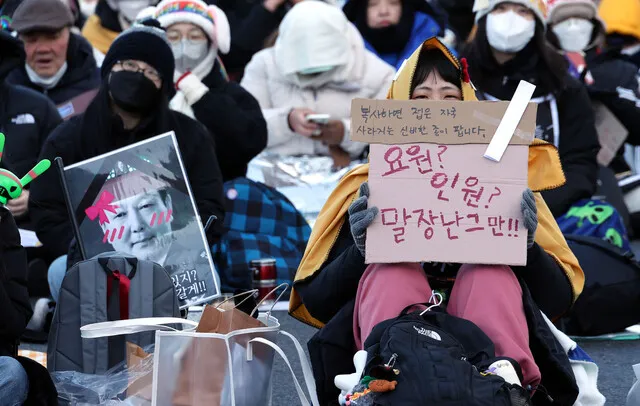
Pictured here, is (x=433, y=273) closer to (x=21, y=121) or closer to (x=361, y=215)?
(x=361, y=215)

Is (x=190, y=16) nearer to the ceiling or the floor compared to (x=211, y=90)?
nearer to the ceiling

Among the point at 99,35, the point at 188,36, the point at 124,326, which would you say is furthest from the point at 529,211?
the point at 99,35

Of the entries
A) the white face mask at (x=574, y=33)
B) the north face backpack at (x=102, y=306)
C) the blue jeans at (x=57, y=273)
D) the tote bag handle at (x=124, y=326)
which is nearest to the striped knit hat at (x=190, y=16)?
the blue jeans at (x=57, y=273)

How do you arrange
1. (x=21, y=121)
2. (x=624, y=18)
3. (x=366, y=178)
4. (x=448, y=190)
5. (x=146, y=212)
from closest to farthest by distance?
1. (x=448, y=190)
2. (x=366, y=178)
3. (x=146, y=212)
4. (x=21, y=121)
5. (x=624, y=18)

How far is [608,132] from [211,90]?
8.22 ft

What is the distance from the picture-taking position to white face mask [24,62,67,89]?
27.6 ft

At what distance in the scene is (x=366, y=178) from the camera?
4.75m

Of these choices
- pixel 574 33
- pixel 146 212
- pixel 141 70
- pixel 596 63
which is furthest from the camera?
pixel 574 33

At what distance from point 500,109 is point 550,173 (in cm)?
39

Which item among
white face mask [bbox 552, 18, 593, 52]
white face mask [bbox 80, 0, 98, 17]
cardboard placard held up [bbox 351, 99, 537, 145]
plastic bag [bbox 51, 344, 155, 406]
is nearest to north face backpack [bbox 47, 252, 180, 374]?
plastic bag [bbox 51, 344, 155, 406]

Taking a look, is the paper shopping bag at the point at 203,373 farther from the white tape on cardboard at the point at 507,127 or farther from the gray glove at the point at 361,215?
the white tape on cardboard at the point at 507,127

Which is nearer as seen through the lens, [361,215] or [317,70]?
[361,215]

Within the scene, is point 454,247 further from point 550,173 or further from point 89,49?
point 89,49

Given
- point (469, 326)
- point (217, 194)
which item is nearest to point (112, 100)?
point (217, 194)
